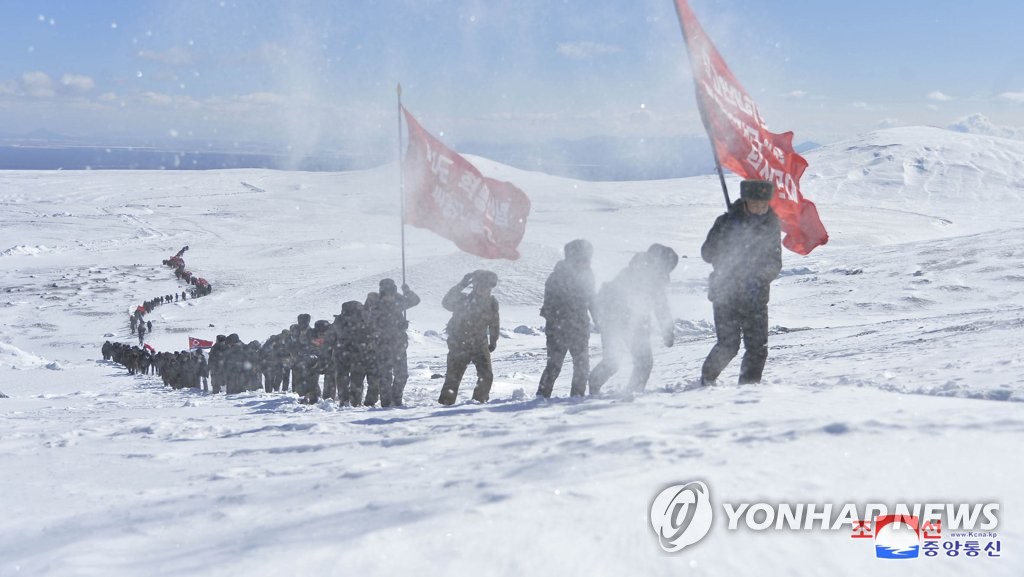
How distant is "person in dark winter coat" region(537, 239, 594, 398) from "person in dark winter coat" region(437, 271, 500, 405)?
61cm

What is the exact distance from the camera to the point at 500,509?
110 inches

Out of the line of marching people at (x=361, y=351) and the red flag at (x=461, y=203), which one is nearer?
the line of marching people at (x=361, y=351)

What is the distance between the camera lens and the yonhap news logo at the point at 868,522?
7.61 ft

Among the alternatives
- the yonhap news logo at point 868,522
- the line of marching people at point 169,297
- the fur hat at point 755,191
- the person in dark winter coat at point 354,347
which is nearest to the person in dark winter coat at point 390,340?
the person in dark winter coat at point 354,347

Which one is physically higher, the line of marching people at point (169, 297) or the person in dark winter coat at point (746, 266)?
the person in dark winter coat at point (746, 266)

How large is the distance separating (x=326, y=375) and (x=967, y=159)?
5189 inches

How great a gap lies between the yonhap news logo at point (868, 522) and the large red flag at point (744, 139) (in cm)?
485

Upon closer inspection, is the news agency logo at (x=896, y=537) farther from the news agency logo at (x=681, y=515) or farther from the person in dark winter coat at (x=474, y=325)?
the person in dark winter coat at (x=474, y=325)

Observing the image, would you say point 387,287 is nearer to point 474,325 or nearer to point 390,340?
point 390,340

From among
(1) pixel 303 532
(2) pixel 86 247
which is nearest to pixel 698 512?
(1) pixel 303 532

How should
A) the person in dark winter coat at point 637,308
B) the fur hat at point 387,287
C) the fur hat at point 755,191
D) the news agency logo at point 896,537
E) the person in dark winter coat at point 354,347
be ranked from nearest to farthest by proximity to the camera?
the news agency logo at point 896,537, the fur hat at point 755,191, the person in dark winter coat at point 637,308, the fur hat at point 387,287, the person in dark winter coat at point 354,347

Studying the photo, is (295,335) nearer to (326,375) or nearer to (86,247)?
(326,375)

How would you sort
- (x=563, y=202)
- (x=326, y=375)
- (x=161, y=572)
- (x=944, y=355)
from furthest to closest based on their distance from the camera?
(x=563, y=202) → (x=326, y=375) → (x=944, y=355) → (x=161, y=572)

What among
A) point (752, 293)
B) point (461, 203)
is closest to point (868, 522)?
point (752, 293)
